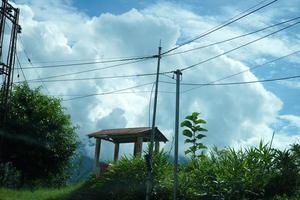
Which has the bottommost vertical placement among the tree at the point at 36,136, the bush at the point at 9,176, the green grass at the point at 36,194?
the green grass at the point at 36,194

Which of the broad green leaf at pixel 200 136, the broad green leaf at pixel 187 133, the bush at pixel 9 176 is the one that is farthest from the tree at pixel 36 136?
the broad green leaf at pixel 200 136

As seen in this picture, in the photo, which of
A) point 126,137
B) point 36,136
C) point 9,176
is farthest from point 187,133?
point 9,176

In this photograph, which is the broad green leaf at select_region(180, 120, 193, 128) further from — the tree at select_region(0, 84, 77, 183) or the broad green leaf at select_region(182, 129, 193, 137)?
the tree at select_region(0, 84, 77, 183)

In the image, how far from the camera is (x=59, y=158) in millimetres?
30078

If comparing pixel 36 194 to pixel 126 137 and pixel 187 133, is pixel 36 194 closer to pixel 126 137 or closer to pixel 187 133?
pixel 126 137

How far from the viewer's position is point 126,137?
30.6 m

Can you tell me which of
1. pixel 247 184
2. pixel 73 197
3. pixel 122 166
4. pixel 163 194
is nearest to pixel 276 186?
pixel 247 184

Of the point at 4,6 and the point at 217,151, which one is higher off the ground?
the point at 4,6

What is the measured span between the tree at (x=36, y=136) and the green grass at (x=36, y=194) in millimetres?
1458

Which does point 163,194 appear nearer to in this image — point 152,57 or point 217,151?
point 217,151

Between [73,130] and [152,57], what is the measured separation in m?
8.19

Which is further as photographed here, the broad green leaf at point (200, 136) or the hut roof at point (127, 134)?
the broad green leaf at point (200, 136)

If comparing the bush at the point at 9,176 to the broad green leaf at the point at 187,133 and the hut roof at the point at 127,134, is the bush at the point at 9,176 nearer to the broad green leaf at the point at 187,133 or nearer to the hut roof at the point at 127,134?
the hut roof at the point at 127,134

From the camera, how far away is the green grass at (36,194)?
26.4 meters
